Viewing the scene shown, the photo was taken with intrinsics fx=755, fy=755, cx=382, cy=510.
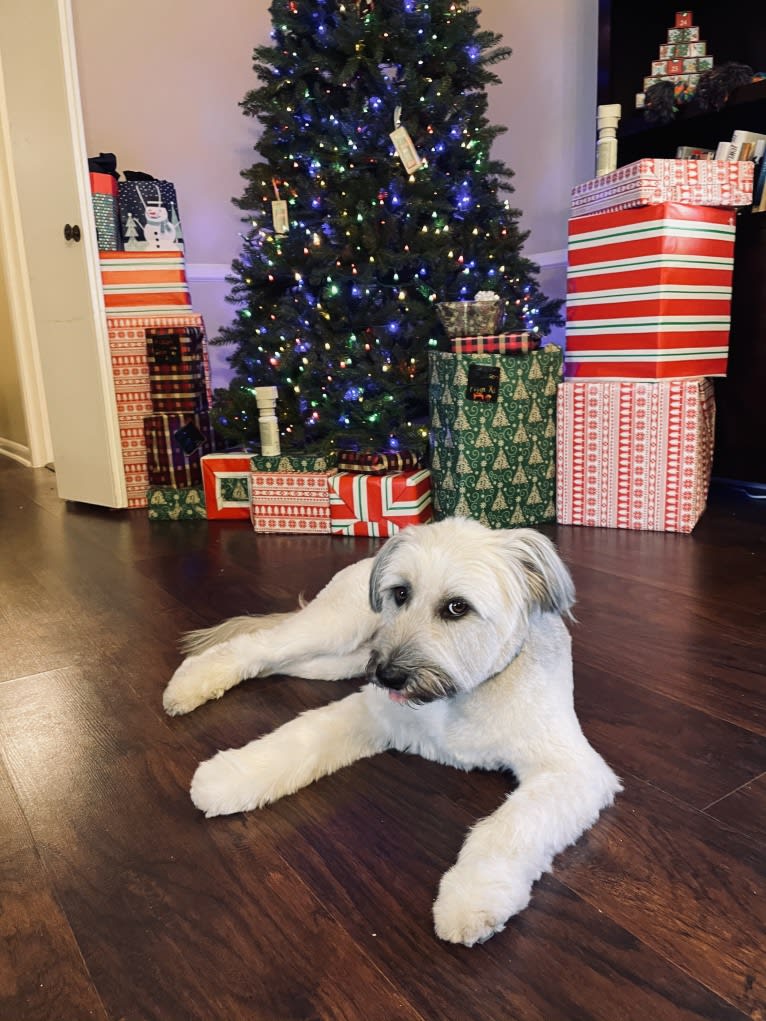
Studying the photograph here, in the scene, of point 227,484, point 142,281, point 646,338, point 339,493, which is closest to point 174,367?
point 142,281

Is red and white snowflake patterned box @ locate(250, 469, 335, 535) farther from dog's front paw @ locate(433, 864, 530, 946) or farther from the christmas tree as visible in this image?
dog's front paw @ locate(433, 864, 530, 946)

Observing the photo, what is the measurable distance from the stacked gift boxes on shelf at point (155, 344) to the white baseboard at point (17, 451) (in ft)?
6.14

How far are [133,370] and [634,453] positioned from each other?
2114 millimetres

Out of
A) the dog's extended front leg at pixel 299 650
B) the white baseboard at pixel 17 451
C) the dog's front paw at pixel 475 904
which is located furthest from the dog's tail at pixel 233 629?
the white baseboard at pixel 17 451

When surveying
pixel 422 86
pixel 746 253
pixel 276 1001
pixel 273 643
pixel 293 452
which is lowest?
pixel 276 1001

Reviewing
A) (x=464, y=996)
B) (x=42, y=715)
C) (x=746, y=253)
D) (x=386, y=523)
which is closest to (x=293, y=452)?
(x=386, y=523)

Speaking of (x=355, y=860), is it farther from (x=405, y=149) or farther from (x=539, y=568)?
(x=405, y=149)

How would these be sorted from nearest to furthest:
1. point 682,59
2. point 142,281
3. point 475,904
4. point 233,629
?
point 475,904 < point 233,629 < point 682,59 < point 142,281

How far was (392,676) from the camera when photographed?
3.45 ft

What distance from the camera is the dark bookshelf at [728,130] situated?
3.00 metres

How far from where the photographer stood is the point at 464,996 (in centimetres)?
85

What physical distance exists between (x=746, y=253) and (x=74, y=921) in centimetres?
314

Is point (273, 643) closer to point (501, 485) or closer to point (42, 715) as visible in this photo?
point (42, 715)

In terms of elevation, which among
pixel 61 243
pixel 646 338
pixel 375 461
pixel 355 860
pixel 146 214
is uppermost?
pixel 146 214
